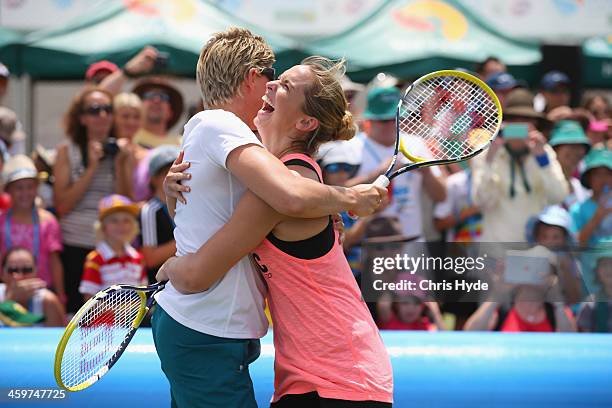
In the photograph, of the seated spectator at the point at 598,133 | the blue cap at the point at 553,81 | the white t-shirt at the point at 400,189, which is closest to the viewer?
the white t-shirt at the point at 400,189

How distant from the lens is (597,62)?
818 centimetres

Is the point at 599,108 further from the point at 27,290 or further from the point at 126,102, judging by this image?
the point at 27,290

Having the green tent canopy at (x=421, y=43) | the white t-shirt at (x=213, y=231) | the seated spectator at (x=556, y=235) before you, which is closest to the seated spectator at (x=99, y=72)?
the green tent canopy at (x=421, y=43)

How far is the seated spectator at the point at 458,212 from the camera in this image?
5.39 metres

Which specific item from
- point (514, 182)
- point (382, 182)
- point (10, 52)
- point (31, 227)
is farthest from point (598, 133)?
point (382, 182)

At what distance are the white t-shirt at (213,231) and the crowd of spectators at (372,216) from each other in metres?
1.93

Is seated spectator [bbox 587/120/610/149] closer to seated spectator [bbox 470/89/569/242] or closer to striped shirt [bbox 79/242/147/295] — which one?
seated spectator [bbox 470/89/569/242]

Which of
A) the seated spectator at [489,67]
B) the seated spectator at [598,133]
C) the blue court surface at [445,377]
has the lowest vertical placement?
the blue court surface at [445,377]

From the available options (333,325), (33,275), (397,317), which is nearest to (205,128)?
(333,325)

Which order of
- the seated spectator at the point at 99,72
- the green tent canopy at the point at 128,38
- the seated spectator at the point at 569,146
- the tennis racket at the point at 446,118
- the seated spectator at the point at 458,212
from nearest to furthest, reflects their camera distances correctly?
the tennis racket at the point at 446,118 → the seated spectator at the point at 458,212 → the seated spectator at the point at 569,146 → the seated spectator at the point at 99,72 → the green tent canopy at the point at 128,38

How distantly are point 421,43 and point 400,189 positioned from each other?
281cm

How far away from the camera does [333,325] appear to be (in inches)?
94.8

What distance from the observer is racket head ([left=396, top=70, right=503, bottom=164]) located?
2852 millimetres

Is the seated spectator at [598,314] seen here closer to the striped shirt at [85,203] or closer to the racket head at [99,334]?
the racket head at [99,334]
